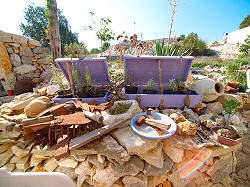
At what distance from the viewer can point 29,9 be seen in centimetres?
1401

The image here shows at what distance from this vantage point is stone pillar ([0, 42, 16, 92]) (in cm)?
418

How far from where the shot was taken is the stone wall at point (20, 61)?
4.26m

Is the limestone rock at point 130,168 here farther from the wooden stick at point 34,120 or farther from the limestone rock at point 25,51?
the limestone rock at point 25,51

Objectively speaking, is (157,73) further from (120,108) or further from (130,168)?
(130,168)

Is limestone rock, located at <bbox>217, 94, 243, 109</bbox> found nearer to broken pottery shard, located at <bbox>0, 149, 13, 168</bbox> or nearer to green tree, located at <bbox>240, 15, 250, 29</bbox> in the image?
broken pottery shard, located at <bbox>0, 149, 13, 168</bbox>

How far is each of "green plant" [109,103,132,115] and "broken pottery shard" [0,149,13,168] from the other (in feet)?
5.54

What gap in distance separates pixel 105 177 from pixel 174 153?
37.8 inches

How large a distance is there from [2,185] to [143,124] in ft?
5.16

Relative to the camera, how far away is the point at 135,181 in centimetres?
141

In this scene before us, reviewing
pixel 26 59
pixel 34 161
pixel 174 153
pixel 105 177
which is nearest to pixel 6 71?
pixel 26 59

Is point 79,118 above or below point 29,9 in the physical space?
below

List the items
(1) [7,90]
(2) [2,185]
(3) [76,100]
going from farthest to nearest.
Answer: (1) [7,90], (3) [76,100], (2) [2,185]

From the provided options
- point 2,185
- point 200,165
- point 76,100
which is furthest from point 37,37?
point 200,165

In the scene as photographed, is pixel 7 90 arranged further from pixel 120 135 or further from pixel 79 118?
pixel 120 135
